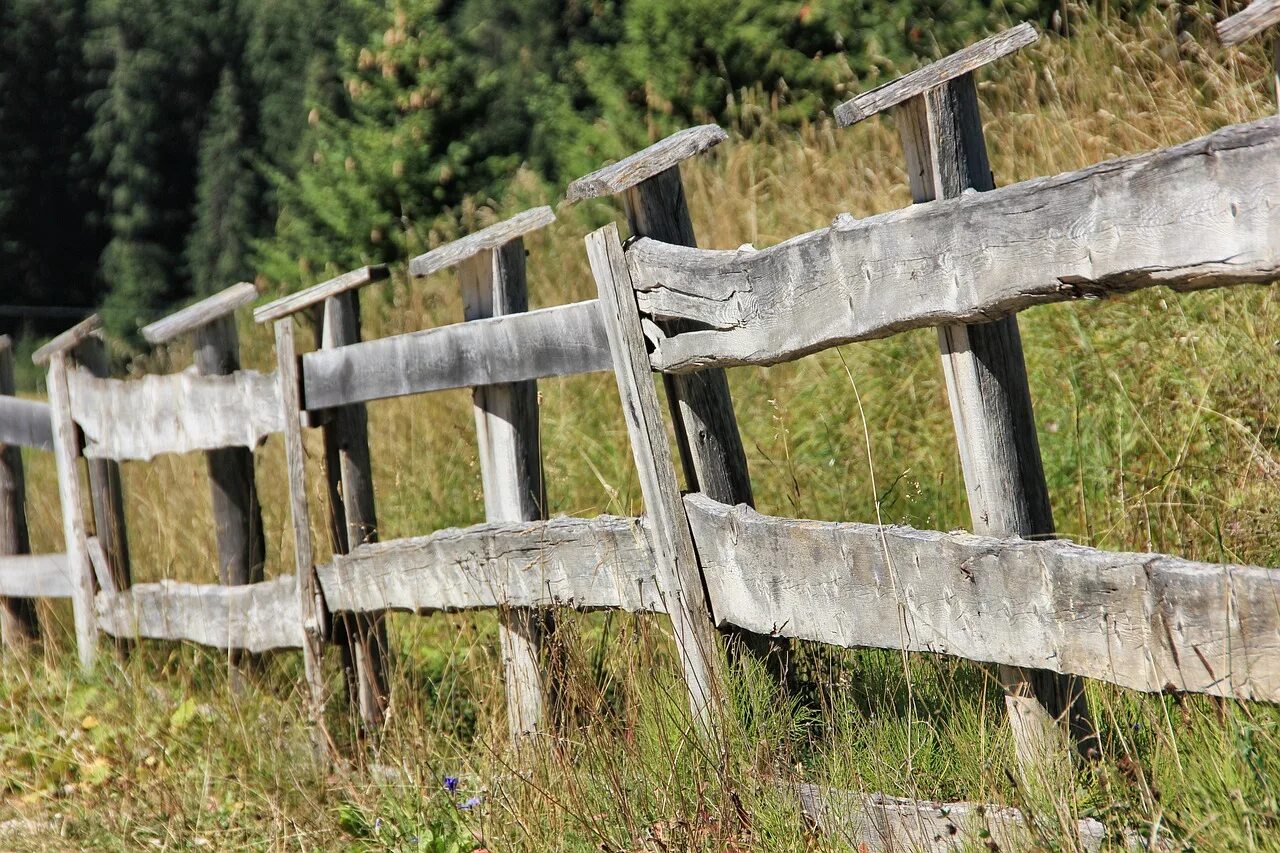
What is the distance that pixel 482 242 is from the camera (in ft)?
12.4

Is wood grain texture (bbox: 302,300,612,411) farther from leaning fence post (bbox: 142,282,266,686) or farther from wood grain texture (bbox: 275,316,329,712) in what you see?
leaning fence post (bbox: 142,282,266,686)

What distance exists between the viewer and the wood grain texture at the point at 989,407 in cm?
254

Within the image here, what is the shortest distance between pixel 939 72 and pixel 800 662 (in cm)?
160

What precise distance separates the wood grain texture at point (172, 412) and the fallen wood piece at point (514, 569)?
2.57ft

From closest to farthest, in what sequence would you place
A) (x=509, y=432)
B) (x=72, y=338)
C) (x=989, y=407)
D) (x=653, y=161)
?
1. (x=989, y=407)
2. (x=653, y=161)
3. (x=509, y=432)
4. (x=72, y=338)

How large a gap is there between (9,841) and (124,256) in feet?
113

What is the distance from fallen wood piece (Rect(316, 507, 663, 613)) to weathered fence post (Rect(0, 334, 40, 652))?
9.30 feet

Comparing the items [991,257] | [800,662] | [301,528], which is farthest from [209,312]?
[991,257]

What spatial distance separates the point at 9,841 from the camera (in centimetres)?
398

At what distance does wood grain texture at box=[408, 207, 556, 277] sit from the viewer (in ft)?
12.1

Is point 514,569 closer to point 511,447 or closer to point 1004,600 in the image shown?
point 511,447

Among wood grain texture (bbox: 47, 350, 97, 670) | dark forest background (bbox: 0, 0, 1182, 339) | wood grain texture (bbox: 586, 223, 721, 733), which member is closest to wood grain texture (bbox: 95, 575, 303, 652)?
wood grain texture (bbox: 47, 350, 97, 670)

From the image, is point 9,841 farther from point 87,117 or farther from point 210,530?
point 87,117

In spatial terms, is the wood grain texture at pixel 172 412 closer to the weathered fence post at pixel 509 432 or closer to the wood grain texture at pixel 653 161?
the weathered fence post at pixel 509 432
